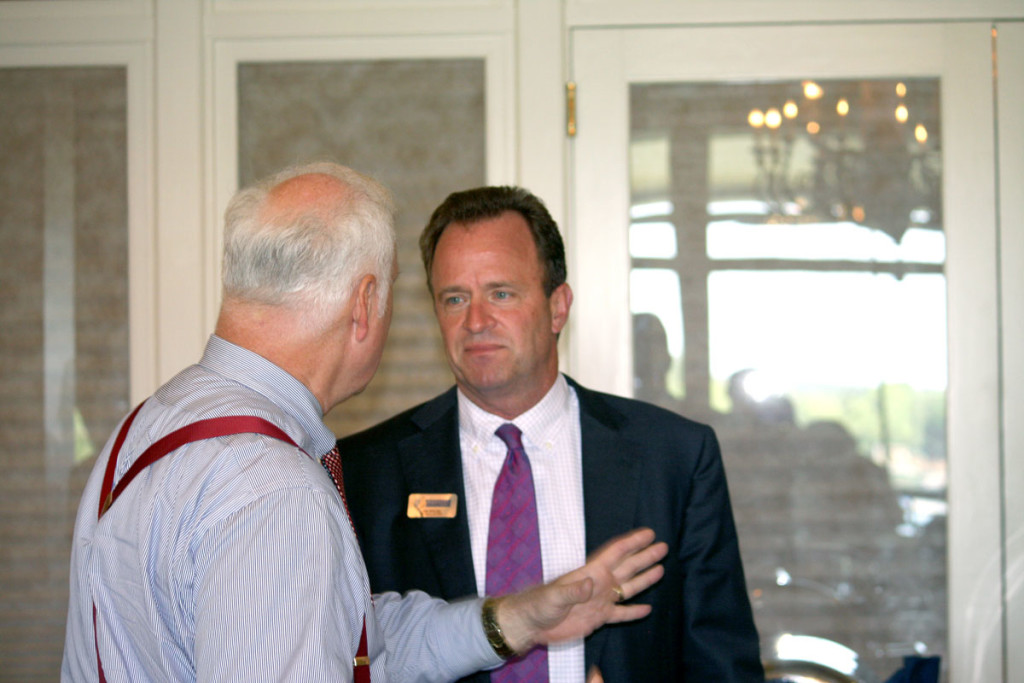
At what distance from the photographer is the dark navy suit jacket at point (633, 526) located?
2011mm

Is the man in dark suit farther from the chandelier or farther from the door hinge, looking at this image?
the chandelier

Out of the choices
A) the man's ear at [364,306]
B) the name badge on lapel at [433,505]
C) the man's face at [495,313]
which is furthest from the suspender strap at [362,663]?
the man's face at [495,313]

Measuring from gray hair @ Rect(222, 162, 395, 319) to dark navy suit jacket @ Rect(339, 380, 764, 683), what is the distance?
0.80 meters

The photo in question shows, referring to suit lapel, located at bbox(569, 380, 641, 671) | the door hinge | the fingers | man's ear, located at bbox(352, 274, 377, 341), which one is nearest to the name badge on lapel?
suit lapel, located at bbox(569, 380, 641, 671)

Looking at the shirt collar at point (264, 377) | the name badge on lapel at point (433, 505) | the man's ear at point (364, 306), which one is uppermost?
the man's ear at point (364, 306)

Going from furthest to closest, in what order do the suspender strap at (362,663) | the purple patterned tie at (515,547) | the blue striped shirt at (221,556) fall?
the purple patterned tie at (515,547) → the suspender strap at (362,663) → the blue striped shirt at (221,556)

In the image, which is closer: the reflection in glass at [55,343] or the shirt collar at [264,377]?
the shirt collar at [264,377]

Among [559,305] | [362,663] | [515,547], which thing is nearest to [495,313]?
[559,305]

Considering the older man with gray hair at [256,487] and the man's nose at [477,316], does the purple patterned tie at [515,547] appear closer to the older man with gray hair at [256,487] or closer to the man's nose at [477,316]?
the man's nose at [477,316]

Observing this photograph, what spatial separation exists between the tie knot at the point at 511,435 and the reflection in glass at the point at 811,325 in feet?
2.68

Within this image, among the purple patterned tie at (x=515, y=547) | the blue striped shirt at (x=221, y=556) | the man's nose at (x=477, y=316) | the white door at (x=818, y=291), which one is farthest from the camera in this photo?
the white door at (x=818, y=291)

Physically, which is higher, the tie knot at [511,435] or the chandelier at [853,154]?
the chandelier at [853,154]

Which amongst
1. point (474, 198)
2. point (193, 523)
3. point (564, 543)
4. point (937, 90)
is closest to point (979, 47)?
point (937, 90)

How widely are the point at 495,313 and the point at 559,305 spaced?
232mm
